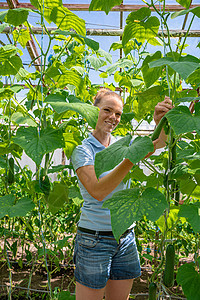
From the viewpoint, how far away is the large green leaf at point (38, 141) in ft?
3.20

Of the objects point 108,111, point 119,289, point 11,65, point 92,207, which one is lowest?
point 119,289

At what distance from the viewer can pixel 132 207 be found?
0.77m

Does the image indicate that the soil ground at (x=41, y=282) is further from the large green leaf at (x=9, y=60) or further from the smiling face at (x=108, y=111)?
the large green leaf at (x=9, y=60)

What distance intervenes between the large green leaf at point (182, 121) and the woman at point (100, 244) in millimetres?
445

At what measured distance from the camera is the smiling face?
4.47ft

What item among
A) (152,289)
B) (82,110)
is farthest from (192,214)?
(82,110)

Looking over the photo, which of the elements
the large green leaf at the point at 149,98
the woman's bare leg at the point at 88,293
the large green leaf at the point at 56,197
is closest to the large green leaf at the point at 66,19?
the large green leaf at the point at 149,98

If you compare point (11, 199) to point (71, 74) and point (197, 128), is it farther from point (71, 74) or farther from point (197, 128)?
point (197, 128)

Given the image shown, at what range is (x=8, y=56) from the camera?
1.16m

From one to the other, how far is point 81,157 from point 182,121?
0.60 meters

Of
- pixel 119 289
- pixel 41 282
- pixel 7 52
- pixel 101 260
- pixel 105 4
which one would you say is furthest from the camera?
pixel 41 282

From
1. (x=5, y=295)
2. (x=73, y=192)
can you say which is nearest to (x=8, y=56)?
(x=73, y=192)

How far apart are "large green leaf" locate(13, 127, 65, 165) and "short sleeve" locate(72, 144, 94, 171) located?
0.20m

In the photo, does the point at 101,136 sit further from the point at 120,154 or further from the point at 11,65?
the point at 120,154
